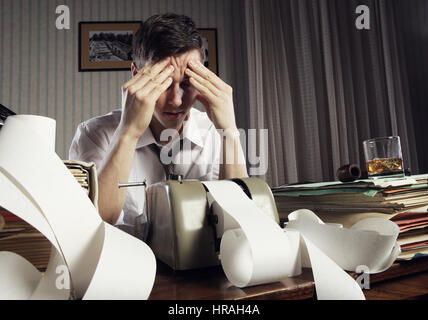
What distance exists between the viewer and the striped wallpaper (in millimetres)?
2512

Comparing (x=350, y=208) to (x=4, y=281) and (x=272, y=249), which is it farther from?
(x=4, y=281)

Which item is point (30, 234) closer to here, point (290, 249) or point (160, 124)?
point (290, 249)

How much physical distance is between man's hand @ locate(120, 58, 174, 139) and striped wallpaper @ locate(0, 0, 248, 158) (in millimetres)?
1709

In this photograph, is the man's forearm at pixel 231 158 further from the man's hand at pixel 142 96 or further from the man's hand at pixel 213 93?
the man's hand at pixel 142 96

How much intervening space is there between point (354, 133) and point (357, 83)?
33 centimetres

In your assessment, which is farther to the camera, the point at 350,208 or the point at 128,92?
the point at 128,92

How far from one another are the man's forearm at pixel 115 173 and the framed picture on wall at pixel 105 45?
71.2 inches

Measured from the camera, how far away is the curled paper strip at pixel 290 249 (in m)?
0.33

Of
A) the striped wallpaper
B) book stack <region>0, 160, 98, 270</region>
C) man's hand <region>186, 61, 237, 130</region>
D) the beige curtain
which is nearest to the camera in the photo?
book stack <region>0, 160, 98, 270</region>

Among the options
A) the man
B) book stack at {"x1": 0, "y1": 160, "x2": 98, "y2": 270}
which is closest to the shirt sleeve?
the man

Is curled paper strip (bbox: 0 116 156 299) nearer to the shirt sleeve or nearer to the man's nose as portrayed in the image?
the man's nose

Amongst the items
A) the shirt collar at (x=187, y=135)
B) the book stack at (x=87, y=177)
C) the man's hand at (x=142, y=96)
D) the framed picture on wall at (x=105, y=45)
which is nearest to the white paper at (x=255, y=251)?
the book stack at (x=87, y=177)

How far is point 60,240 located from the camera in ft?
1.02
